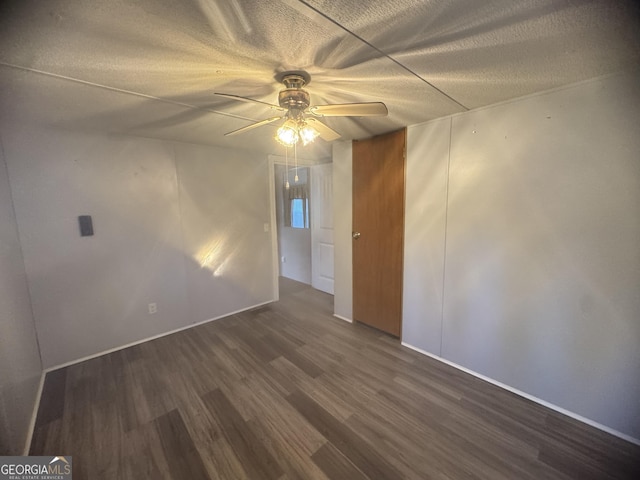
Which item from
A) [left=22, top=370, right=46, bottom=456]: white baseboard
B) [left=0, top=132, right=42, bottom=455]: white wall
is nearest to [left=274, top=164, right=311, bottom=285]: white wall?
[left=0, top=132, right=42, bottom=455]: white wall

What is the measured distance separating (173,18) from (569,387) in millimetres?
2878

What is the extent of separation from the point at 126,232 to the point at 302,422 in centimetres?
234

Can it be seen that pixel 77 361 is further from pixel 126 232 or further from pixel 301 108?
pixel 301 108

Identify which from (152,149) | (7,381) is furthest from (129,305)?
(152,149)

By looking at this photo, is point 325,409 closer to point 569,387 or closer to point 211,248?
point 569,387

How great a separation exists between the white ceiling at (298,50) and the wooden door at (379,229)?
701mm

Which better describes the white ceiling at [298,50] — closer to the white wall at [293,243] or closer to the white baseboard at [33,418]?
the white baseboard at [33,418]

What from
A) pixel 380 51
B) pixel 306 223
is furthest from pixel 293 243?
pixel 380 51

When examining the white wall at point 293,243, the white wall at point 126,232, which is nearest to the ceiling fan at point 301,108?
the white wall at point 126,232

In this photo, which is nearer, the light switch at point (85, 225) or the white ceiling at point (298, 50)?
the white ceiling at point (298, 50)

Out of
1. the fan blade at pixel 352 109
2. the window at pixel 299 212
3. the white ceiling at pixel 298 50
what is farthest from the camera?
the window at pixel 299 212

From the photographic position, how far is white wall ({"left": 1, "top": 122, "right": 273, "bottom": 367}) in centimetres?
203

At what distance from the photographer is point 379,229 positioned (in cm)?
255

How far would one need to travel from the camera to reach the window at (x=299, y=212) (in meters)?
4.33
